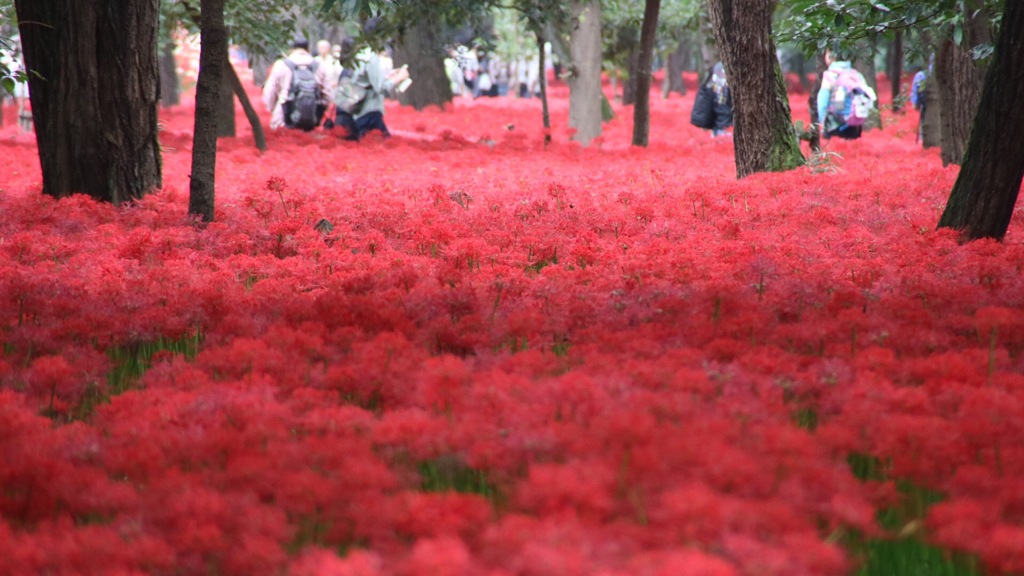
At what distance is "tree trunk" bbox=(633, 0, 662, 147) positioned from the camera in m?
15.1

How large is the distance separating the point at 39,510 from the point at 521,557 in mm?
1376

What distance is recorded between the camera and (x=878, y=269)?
17.4 feet

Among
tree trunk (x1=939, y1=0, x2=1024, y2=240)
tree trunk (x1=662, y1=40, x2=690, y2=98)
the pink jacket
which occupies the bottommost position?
tree trunk (x1=939, y1=0, x2=1024, y2=240)

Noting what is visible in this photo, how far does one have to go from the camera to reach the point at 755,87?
389 inches

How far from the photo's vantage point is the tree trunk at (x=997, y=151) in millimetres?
5738

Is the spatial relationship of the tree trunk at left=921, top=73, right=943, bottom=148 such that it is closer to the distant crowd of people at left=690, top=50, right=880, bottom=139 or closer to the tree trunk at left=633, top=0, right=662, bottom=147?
the distant crowd of people at left=690, top=50, right=880, bottom=139

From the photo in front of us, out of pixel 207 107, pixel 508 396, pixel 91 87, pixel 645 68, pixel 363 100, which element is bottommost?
pixel 508 396

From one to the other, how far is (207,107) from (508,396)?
4.94 m

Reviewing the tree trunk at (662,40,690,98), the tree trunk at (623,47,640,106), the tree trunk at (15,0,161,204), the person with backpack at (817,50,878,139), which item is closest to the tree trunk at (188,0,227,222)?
the tree trunk at (15,0,161,204)

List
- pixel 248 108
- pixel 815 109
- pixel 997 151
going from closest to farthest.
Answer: pixel 997 151, pixel 248 108, pixel 815 109

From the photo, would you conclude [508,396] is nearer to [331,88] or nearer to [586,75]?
[586,75]

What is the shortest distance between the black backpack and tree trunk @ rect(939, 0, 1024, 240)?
13278 mm

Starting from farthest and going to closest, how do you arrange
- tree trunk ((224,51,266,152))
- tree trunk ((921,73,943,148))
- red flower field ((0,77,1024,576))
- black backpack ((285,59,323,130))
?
black backpack ((285,59,323,130))
tree trunk ((921,73,943,148))
tree trunk ((224,51,266,152))
red flower field ((0,77,1024,576))

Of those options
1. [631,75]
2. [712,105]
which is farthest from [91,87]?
[631,75]
